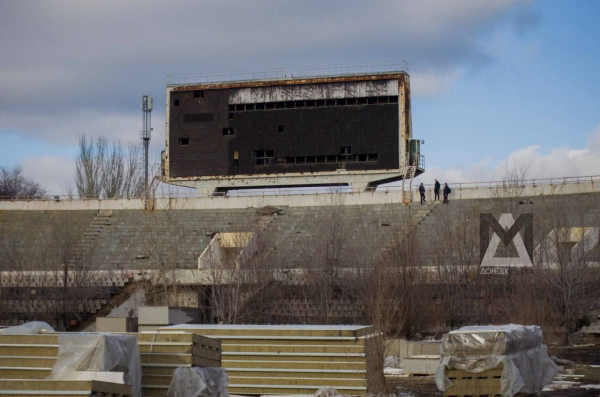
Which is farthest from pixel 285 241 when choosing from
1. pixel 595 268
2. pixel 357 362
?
pixel 357 362

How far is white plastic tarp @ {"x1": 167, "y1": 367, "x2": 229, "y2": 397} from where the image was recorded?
1506cm

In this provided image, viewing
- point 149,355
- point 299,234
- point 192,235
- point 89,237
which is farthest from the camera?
point 89,237

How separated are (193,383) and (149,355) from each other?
1005mm

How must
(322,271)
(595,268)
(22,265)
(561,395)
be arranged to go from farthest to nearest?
1. (22,265)
2. (322,271)
3. (595,268)
4. (561,395)

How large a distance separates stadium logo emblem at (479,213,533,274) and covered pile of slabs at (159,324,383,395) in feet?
55.5

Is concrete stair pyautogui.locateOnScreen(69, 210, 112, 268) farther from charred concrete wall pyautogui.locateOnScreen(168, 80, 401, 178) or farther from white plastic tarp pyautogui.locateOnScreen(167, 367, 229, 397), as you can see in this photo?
white plastic tarp pyautogui.locateOnScreen(167, 367, 229, 397)

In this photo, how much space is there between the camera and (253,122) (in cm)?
4756

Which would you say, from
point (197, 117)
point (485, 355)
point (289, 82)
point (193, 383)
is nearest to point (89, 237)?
point (197, 117)

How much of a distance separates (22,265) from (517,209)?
2232 centimetres

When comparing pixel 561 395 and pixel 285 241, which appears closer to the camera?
pixel 561 395

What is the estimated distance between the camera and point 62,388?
1248cm

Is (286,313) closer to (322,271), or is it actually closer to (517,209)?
(322,271)

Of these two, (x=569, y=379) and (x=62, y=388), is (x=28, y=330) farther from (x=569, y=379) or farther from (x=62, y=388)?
(x=569, y=379)

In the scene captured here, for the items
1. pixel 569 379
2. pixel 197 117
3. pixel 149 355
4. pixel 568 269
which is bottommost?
pixel 569 379
